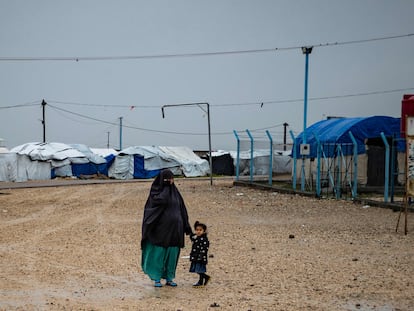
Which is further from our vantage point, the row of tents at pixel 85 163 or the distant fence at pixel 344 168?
the row of tents at pixel 85 163

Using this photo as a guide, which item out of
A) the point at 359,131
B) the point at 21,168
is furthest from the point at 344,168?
the point at 21,168

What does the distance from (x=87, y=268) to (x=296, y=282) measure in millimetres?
2918

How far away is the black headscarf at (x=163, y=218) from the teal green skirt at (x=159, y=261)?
0.33 feet

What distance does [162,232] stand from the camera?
317 inches

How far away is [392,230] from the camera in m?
13.9

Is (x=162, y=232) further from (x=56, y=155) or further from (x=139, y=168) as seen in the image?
(x=139, y=168)

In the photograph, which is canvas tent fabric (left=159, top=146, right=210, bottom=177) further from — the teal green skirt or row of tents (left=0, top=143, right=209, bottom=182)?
the teal green skirt

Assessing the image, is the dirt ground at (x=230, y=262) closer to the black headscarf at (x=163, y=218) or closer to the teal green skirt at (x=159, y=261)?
the teal green skirt at (x=159, y=261)

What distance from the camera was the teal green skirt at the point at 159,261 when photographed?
26.5ft

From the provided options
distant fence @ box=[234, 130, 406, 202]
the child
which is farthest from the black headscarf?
distant fence @ box=[234, 130, 406, 202]

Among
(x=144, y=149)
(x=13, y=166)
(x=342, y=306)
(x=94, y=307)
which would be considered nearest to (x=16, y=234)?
(x=94, y=307)

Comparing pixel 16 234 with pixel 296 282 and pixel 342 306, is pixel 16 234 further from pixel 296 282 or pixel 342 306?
pixel 342 306

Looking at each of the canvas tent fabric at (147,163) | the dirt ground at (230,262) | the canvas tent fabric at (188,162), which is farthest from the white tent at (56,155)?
the dirt ground at (230,262)

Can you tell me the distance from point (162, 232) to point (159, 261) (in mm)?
353
